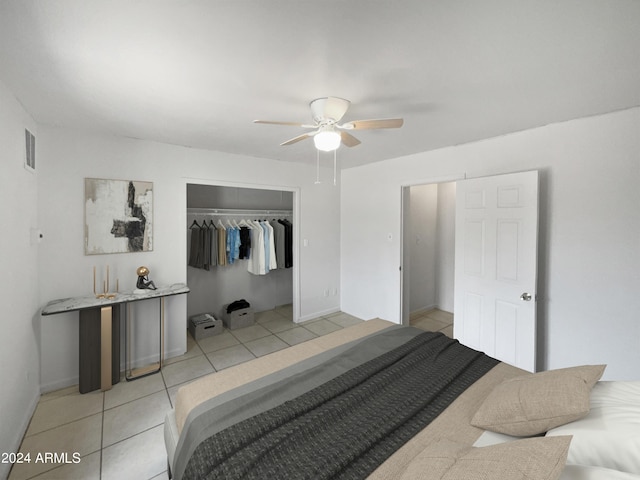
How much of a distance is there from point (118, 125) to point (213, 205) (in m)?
1.78

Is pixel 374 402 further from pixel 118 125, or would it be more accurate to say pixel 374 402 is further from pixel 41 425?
pixel 118 125

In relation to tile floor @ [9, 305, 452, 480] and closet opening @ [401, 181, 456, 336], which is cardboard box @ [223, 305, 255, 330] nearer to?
tile floor @ [9, 305, 452, 480]

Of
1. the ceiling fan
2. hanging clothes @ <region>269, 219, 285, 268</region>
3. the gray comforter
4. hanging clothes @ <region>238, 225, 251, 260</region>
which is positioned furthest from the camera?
hanging clothes @ <region>269, 219, 285, 268</region>

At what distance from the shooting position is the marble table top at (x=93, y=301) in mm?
2281

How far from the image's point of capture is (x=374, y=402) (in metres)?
1.38

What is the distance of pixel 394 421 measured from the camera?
124 cm

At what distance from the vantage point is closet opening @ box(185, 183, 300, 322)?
3863 millimetres

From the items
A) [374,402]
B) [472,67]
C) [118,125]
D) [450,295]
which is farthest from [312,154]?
[450,295]

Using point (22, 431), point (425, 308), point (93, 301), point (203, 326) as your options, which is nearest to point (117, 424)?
point (22, 431)

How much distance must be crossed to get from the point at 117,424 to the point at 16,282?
1.22 metres

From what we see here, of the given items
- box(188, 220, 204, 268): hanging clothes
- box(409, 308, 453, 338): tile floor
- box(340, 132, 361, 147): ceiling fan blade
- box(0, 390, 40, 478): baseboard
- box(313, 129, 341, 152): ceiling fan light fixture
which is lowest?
box(0, 390, 40, 478): baseboard

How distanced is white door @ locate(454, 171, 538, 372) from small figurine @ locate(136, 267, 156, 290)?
126 inches

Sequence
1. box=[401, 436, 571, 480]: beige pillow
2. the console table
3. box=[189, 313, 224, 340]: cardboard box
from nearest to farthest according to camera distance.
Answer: box=[401, 436, 571, 480]: beige pillow < the console table < box=[189, 313, 224, 340]: cardboard box

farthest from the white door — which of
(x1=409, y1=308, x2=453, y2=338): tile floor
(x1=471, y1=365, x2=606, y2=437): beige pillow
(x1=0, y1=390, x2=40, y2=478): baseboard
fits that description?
(x1=0, y1=390, x2=40, y2=478): baseboard
